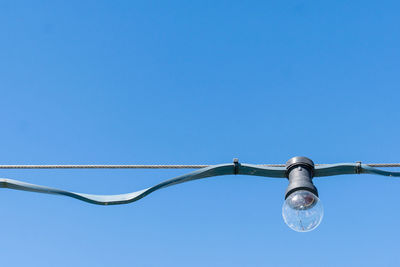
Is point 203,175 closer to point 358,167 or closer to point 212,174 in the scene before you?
point 212,174

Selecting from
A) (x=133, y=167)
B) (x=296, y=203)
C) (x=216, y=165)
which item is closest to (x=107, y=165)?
(x=133, y=167)

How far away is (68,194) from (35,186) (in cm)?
27

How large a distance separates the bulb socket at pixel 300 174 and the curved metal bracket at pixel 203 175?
88 millimetres

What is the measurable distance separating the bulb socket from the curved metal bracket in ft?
0.29

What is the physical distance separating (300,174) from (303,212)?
12.2 inches

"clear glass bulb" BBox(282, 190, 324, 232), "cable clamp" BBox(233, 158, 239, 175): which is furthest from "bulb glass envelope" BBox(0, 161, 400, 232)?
"clear glass bulb" BBox(282, 190, 324, 232)

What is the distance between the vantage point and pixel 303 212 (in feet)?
11.6

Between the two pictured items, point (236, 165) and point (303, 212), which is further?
point (236, 165)

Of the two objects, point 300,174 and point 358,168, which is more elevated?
point 358,168

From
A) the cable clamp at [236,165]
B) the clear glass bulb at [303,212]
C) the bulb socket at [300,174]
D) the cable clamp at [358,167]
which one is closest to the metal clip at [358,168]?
the cable clamp at [358,167]

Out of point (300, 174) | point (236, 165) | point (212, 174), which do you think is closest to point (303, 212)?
point (300, 174)

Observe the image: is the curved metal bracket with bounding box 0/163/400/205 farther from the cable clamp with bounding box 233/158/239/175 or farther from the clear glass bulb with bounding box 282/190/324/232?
the clear glass bulb with bounding box 282/190/324/232

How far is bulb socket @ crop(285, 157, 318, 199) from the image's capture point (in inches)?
140

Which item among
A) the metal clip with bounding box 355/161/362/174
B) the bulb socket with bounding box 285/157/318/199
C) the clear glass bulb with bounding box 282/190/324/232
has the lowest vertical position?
the clear glass bulb with bounding box 282/190/324/232
